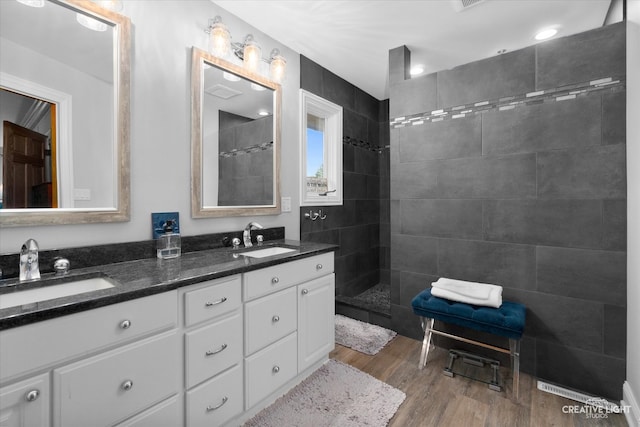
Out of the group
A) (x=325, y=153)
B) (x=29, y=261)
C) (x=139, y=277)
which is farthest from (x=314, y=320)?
(x=325, y=153)

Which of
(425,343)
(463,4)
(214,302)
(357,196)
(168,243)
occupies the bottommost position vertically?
(425,343)

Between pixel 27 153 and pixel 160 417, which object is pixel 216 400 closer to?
pixel 160 417

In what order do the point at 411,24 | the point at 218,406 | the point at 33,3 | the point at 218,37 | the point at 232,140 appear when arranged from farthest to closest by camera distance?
the point at 411,24, the point at 232,140, the point at 218,37, the point at 218,406, the point at 33,3

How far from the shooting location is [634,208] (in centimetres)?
156

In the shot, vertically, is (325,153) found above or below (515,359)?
above

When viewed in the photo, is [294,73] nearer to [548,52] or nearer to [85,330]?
[548,52]

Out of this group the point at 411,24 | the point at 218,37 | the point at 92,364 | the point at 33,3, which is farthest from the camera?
the point at 411,24

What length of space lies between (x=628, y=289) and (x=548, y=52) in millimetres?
1521

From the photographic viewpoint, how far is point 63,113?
1.34m

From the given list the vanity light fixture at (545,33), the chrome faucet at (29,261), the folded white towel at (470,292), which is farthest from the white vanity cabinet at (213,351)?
the vanity light fixture at (545,33)

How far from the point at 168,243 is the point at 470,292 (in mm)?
1901

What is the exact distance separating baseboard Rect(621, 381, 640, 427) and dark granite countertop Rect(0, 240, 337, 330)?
183cm

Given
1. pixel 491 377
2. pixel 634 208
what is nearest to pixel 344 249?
pixel 491 377

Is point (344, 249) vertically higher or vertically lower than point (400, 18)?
lower
